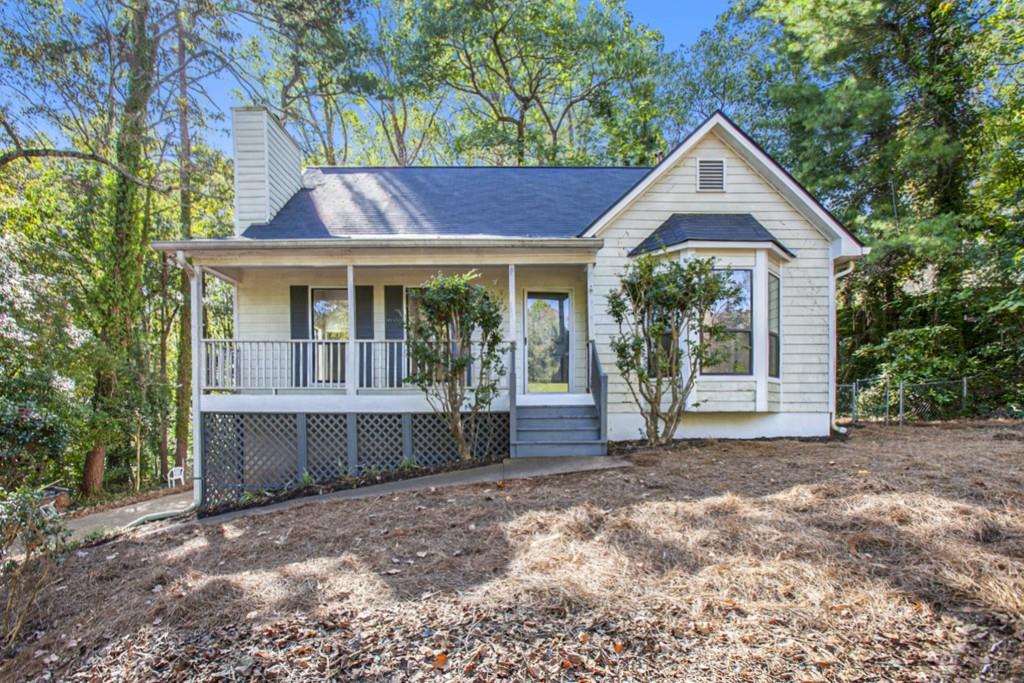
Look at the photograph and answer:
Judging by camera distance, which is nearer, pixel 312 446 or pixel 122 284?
pixel 312 446

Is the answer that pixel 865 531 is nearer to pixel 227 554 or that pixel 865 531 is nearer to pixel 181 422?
pixel 227 554

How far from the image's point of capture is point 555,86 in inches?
837

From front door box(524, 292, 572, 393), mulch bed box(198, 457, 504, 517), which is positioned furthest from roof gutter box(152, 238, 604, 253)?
mulch bed box(198, 457, 504, 517)

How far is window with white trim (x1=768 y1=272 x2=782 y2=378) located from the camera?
862cm

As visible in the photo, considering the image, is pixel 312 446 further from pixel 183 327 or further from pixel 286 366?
pixel 183 327

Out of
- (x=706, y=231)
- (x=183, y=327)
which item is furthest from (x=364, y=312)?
(x=183, y=327)

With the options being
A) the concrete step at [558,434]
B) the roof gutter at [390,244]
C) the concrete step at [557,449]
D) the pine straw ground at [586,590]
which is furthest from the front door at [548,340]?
the pine straw ground at [586,590]

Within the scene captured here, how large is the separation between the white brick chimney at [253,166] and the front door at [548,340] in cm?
513

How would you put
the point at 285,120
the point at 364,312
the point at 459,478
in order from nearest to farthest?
the point at 459,478 → the point at 364,312 → the point at 285,120

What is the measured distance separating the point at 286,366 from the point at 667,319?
591cm

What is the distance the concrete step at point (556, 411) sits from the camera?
7977 mm

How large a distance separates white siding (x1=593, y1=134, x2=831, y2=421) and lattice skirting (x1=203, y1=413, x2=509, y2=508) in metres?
3.02

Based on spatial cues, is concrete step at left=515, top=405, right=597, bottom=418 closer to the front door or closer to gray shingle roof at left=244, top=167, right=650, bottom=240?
the front door

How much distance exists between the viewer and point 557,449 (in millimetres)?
7520
